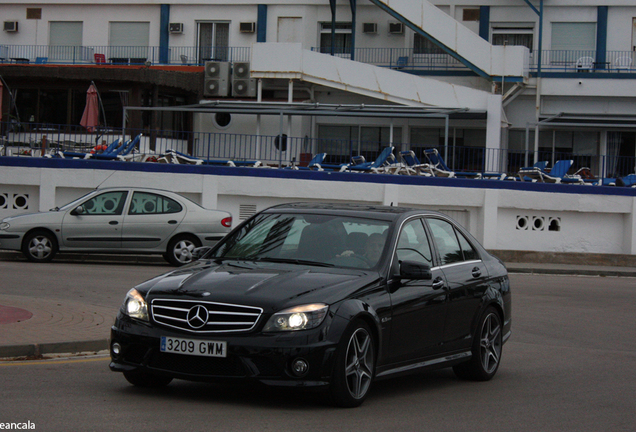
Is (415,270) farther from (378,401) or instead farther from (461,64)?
(461,64)

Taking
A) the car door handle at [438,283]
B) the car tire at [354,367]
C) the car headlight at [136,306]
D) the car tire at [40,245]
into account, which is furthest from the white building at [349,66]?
the car headlight at [136,306]

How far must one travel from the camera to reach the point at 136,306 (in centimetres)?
662

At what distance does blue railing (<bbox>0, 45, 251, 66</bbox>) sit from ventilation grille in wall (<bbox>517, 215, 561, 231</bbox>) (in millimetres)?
16750

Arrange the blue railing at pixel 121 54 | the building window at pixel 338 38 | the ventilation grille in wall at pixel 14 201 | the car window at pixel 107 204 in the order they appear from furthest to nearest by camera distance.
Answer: the blue railing at pixel 121 54 < the building window at pixel 338 38 < the ventilation grille in wall at pixel 14 201 < the car window at pixel 107 204

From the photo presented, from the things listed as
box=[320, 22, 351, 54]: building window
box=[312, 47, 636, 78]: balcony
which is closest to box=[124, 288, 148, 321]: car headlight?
box=[312, 47, 636, 78]: balcony

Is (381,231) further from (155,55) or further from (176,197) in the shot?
(155,55)

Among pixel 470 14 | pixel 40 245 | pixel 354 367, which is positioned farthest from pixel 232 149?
pixel 354 367

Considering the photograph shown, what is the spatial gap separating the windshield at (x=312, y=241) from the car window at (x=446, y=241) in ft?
2.60

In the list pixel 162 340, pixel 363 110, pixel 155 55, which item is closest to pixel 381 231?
pixel 162 340

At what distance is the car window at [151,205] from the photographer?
1852 cm

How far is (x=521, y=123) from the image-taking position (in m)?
35.8

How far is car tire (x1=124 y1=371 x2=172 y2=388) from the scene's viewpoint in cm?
693

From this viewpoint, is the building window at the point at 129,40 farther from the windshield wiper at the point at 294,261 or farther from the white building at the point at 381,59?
the windshield wiper at the point at 294,261

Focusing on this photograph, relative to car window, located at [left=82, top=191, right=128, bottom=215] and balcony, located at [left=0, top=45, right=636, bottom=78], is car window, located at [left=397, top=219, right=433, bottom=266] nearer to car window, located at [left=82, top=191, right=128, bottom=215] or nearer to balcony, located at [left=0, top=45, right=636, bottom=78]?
car window, located at [left=82, top=191, right=128, bottom=215]
